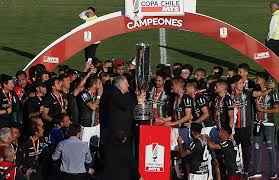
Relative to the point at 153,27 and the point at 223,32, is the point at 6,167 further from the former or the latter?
the point at 223,32

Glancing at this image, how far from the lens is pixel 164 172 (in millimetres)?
15562

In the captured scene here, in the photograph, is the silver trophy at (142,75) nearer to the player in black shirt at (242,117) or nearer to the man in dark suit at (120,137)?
the man in dark suit at (120,137)

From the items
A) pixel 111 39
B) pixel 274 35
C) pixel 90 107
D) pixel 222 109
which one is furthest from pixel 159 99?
pixel 111 39

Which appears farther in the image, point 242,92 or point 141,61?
point 242,92

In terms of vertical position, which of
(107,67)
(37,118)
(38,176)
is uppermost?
(107,67)

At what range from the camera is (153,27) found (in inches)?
754

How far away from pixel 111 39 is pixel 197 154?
49.5ft

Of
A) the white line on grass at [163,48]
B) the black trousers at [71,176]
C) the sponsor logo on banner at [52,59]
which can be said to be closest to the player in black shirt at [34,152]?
the black trousers at [71,176]

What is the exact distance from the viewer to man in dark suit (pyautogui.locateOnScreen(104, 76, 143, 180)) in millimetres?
15320

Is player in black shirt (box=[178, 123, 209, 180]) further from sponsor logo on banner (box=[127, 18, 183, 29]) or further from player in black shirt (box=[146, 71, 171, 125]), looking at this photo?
sponsor logo on banner (box=[127, 18, 183, 29])

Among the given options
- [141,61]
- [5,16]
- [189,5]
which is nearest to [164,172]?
[141,61]

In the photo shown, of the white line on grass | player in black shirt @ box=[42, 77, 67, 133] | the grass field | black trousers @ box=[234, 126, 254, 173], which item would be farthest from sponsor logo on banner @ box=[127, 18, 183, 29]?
the white line on grass

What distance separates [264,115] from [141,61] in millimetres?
3564

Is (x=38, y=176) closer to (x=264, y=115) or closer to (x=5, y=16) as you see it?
(x=264, y=115)
